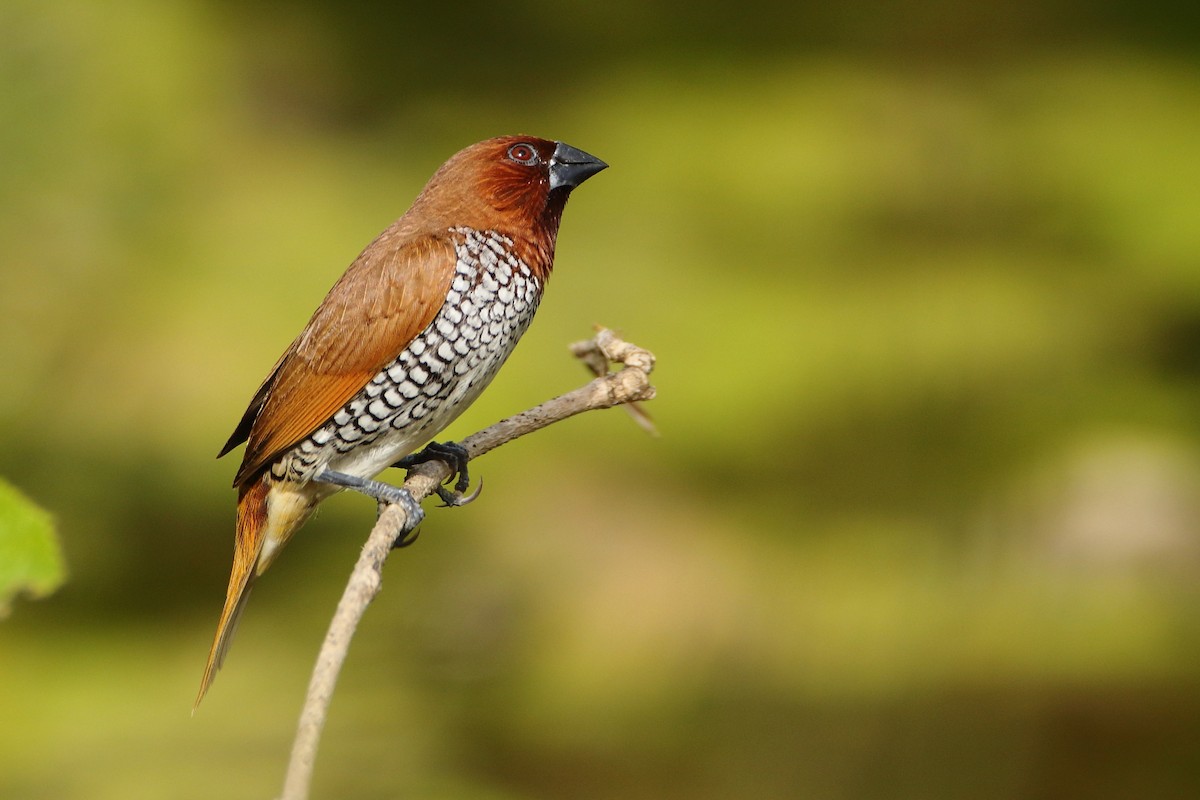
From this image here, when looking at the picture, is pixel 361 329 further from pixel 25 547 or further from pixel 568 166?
pixel 25 547

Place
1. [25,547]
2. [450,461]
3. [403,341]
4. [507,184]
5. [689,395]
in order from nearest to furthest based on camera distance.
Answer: [25,547], [403,341], [507,184], [450,461], [689,395]

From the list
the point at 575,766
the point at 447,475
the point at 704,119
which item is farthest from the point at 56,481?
the point at 704,119

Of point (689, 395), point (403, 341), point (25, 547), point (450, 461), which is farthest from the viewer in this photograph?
point (689, 395)

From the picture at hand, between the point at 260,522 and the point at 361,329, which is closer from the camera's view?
the point at 361,329

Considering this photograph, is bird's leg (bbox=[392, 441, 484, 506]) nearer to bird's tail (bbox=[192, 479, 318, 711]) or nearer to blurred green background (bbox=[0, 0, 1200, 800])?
bird's tail (bbox=[192, 479, 318, 711])

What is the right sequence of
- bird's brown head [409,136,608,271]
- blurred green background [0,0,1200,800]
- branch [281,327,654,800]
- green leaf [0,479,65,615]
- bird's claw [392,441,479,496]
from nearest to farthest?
green leaf [0,479,65,615] < branch [281,327,654,800] < bird's brown head [409,136,608,271] < bird's claw [392,441,479,496] < blurred green background [0,0,1200,800]

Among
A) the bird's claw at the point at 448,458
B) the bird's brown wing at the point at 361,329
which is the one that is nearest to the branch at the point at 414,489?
the bird's claw at the point at 448,458

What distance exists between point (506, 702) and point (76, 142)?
12.6 ft

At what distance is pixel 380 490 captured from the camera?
8.23 feet

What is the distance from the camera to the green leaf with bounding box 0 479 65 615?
0.81 m

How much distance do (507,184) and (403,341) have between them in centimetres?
42

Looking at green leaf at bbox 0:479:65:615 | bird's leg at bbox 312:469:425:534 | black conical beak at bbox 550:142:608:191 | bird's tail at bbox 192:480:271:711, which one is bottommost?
green leaf at bbox 0:479:65:615

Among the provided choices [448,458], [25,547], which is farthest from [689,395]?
[25,547]

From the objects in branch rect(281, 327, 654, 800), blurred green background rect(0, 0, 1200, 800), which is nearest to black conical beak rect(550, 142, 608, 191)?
branch rect(281, 327, 654, 800)
